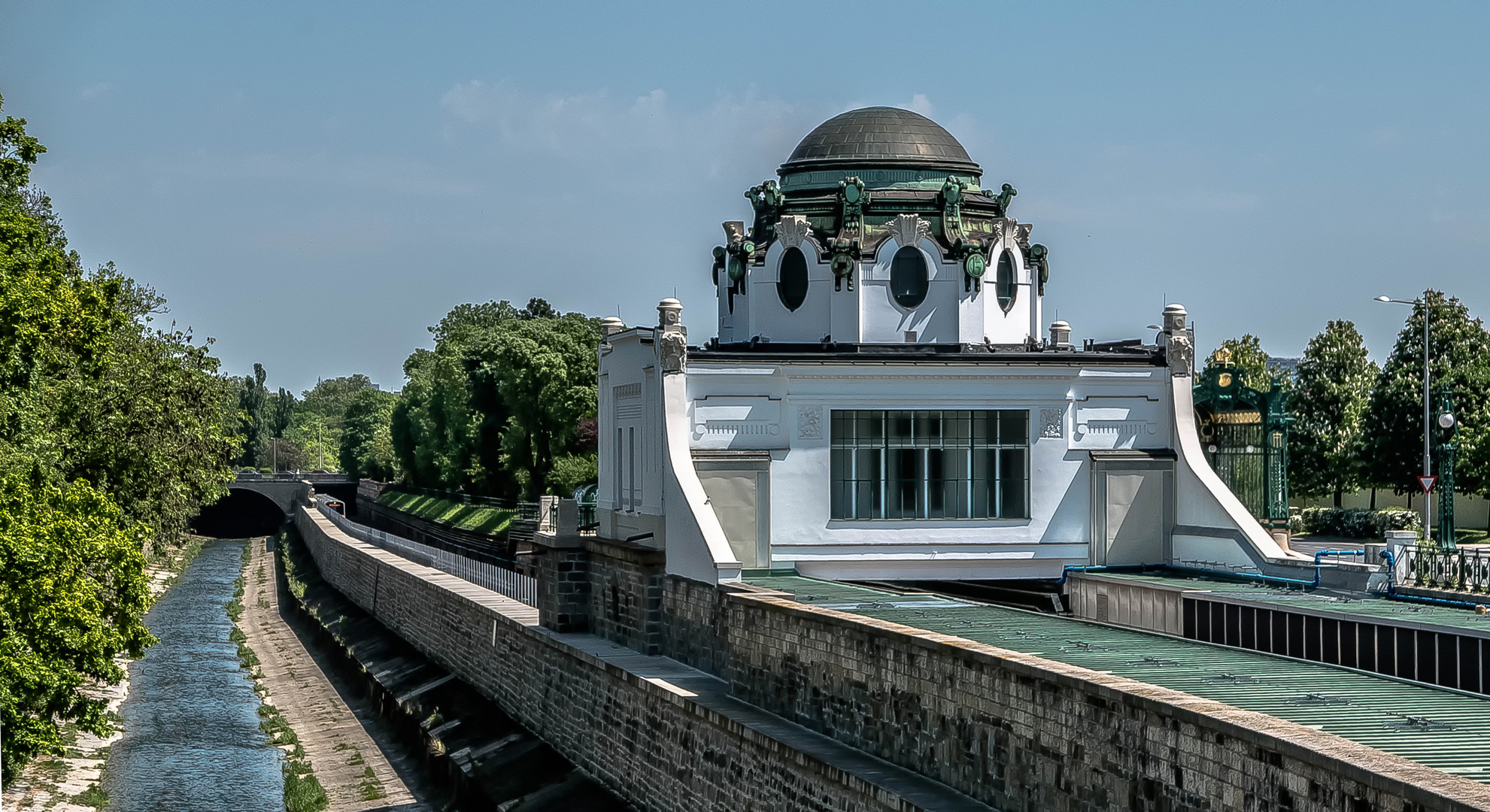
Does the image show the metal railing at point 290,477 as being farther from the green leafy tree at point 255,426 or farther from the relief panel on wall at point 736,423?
the relief panel on wall at point 736,423

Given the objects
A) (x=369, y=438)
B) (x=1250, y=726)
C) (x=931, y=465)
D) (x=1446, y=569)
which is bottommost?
(x=1250, y=726)

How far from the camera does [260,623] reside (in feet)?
200

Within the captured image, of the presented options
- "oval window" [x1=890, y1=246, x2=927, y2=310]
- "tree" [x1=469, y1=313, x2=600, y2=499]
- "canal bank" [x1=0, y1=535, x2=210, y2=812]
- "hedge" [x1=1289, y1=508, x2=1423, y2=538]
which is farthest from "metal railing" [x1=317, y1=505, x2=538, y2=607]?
"hedge" [x1=1289, y1=508, x2=1423, y2=538]

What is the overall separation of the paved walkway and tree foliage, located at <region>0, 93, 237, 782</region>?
15.5 ft

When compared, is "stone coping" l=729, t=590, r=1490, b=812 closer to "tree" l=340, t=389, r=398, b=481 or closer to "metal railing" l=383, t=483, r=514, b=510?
"metal railing" l=383, t=483, r=514, b=510

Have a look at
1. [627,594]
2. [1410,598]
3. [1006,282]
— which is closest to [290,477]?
[1006,282]

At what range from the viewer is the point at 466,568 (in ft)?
147

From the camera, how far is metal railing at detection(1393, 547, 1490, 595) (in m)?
22.8

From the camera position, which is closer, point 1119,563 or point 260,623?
point 1119,563

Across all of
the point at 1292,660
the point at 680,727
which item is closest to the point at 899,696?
the point at 1292,660

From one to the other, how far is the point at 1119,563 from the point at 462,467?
5949 cm

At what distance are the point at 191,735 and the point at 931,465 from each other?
1928cm

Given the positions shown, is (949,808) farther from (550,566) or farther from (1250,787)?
(550,566)

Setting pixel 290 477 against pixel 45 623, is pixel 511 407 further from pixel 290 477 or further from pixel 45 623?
pixel 290 477
